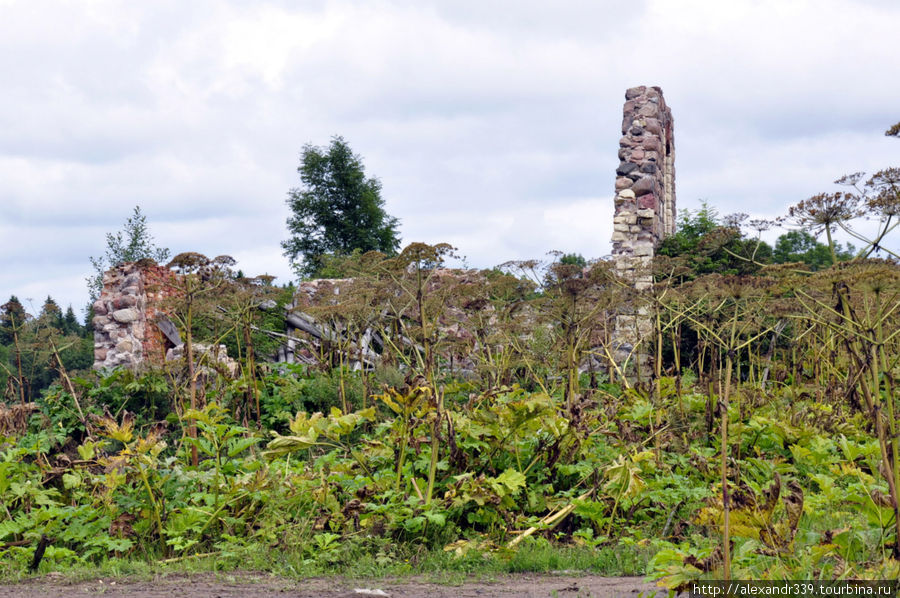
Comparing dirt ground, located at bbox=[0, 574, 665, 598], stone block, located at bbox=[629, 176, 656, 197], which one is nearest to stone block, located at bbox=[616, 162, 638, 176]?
stone block, located at bbox=[629, 176, 656, 197]

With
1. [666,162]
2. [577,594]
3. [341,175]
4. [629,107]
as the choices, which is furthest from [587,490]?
[341,175]

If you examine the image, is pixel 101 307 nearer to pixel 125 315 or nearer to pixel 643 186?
pixel 125 315

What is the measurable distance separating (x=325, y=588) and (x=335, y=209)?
31543 millimetres

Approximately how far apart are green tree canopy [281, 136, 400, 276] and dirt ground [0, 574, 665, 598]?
94.6ft

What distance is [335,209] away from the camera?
34.8 metres

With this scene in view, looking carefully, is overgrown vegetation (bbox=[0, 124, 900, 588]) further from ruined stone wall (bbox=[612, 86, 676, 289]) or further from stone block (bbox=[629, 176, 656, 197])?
stone block (bbox=[629, 176, 656, 197])

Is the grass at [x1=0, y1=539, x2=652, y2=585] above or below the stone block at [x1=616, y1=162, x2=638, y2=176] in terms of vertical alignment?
below

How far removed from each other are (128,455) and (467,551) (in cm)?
223

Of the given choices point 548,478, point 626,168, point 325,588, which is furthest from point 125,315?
point 325,588

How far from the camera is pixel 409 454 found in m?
5.66

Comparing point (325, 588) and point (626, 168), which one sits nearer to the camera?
point (325, 588)

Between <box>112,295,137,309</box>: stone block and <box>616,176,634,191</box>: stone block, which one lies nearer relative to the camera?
<box>112,295,137,309</box>: stone block

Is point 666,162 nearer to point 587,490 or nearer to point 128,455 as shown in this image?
point 587,490

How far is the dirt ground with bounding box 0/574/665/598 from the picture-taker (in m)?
3.79
